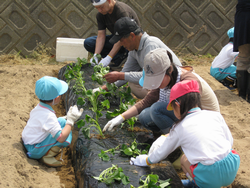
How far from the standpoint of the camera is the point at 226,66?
12.5 ft

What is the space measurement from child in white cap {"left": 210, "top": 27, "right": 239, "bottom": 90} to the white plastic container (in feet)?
7.81

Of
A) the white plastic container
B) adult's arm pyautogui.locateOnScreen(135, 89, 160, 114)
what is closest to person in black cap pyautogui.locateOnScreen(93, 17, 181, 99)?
adult's arm pyautogui.locateOnScreen(135, 89, 160, 114)

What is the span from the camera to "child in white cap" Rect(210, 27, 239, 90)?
3.64m

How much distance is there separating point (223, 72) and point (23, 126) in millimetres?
3144

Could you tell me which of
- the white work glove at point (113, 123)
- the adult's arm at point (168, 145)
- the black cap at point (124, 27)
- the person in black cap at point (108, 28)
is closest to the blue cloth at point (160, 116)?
the white work glove at point (113, 123)

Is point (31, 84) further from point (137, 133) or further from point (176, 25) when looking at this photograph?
point (176, 25)

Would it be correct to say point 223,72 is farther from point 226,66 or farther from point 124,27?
point 124,27

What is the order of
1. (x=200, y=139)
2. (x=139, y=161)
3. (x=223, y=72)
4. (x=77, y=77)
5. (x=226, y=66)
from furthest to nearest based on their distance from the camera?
(x=223, y=72) → (x=226, y=66) → (x=77, y=77) → (x=139, y=161) → (x=200, y=139)

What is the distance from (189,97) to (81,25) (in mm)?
4000

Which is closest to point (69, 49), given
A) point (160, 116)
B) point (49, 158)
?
point (49, 158)

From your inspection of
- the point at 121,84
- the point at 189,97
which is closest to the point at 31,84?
the point at 121,84

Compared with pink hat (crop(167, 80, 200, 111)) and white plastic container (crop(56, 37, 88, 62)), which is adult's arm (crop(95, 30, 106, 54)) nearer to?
white plastic container (crop(56, 37, 88, 62))

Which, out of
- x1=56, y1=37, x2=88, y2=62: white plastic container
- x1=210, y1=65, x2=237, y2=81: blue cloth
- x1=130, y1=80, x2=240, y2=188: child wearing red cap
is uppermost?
x1=130, y1=80, x2=240, y2=188: child wearing red cap

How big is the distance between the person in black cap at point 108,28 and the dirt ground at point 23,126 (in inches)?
34.6
